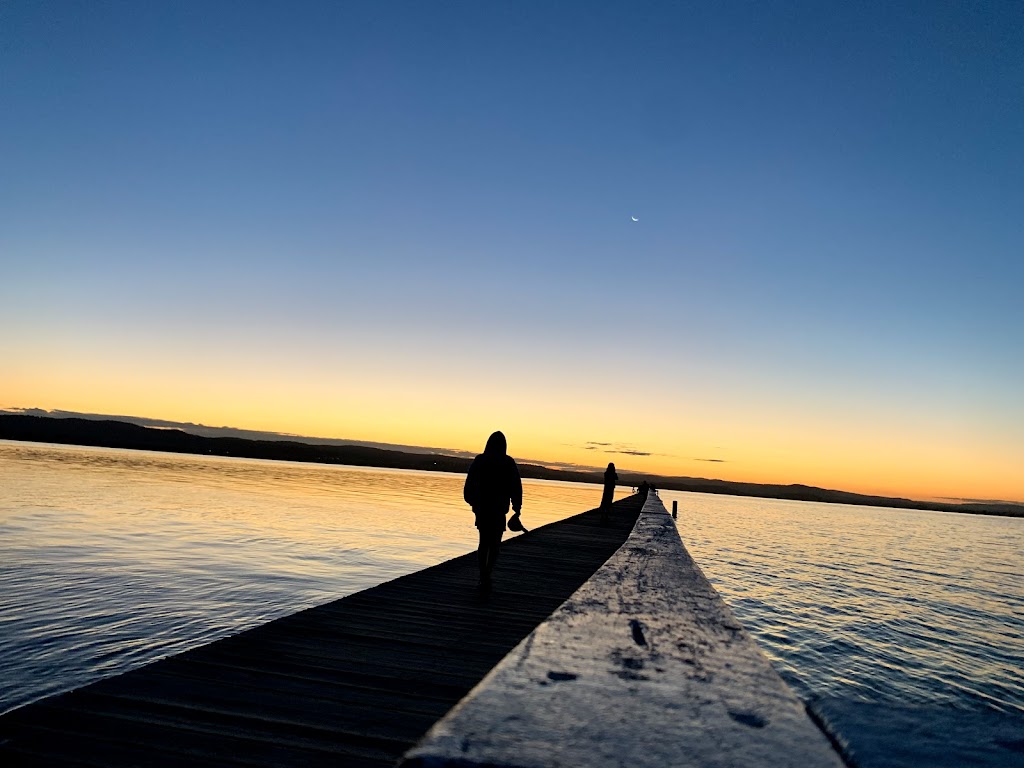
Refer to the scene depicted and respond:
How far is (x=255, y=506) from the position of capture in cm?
3130

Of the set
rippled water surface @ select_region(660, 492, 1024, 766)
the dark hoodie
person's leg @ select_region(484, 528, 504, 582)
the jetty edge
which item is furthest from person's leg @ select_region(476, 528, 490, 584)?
the jetty edge

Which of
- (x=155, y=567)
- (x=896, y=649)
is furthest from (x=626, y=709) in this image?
(x=155, y=567)

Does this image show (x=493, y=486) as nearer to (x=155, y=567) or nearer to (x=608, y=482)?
(x=155, y=567)

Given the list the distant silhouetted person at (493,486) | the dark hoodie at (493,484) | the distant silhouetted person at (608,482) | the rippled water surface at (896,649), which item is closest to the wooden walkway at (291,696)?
the distant silhouetted person at (493,486)

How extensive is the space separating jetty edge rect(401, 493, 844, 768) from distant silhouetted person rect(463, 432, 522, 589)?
17.3 ft

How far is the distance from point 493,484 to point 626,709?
6.40m

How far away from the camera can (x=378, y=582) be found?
47.9ft

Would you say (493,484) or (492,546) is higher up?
(493,484)

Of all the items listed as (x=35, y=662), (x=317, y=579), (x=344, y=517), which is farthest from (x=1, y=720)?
(x=344, y=517)

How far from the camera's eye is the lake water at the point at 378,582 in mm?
7953

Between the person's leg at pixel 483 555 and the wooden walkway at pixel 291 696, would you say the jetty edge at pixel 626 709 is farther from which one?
the person's leg at pixel 483 555

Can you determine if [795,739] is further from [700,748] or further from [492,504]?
[492,504]

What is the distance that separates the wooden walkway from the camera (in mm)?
3428

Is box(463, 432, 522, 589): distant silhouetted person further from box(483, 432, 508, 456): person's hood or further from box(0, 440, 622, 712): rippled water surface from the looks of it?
box(0, 440, 622, 712): rippled water surface
